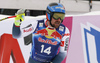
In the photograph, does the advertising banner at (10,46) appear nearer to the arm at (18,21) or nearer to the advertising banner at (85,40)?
the arm at (18,21)

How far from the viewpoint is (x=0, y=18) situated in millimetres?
3236

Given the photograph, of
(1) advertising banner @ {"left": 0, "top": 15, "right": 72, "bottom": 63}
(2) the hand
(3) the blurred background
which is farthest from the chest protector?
(3) the blurred background

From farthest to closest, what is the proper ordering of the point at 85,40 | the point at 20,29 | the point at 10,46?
the point at 85,40 → the point at 10,46 → the point at 20,29

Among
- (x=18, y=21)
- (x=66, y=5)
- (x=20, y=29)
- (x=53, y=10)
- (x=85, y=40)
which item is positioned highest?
(x=53, y=10)

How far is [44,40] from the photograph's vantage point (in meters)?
2.64

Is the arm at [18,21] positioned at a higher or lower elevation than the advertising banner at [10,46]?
higher

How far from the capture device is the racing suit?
2639 millimetres

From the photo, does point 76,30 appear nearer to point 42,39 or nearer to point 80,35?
point 80,35

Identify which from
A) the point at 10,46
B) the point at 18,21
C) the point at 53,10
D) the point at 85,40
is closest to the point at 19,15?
the point at 18,21

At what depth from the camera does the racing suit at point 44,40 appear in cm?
264

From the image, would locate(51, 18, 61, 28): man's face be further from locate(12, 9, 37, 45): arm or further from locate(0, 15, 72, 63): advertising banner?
locate(0, 15, 72, 63): advertising banner

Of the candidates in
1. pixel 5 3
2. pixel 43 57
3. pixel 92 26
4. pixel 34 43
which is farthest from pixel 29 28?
pixel 5 3

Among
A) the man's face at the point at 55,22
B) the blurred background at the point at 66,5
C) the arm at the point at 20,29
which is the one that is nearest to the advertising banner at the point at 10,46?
the arm at the point at 20,29

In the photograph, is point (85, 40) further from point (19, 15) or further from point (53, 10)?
point (19, 15)
